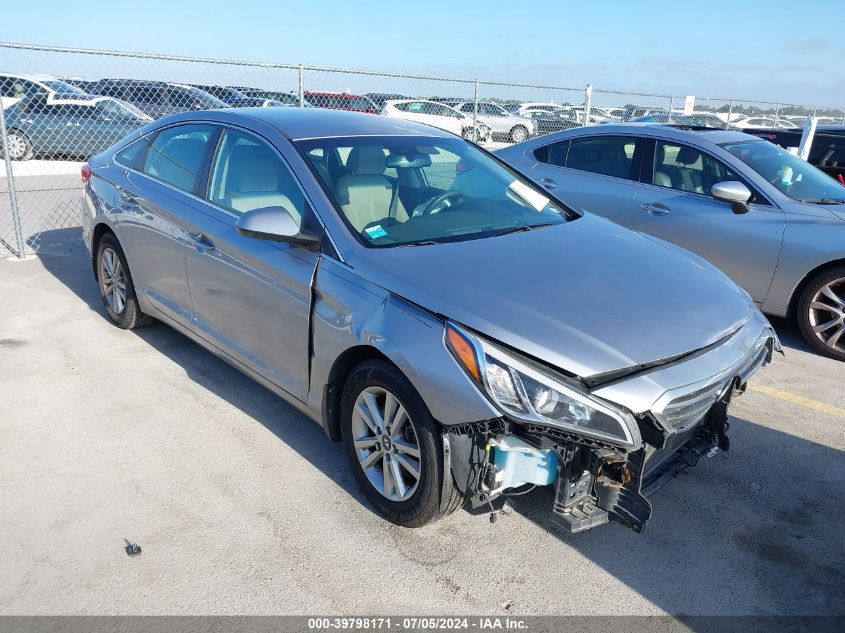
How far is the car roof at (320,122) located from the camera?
3.81 meters

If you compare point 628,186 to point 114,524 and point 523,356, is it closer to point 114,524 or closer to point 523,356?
point 523,356

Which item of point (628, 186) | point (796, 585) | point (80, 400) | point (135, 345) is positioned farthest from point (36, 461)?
point (628, 186)

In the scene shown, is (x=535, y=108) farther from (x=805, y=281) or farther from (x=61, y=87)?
(x=805, y=281)

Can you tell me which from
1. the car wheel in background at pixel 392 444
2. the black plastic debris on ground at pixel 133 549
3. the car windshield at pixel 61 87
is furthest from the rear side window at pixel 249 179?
the car windshield at pixel 61 87

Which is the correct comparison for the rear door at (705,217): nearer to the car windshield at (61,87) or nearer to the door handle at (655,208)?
the door handle at (655,208)

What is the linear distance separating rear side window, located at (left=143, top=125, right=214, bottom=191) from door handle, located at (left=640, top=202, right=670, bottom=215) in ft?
11.7

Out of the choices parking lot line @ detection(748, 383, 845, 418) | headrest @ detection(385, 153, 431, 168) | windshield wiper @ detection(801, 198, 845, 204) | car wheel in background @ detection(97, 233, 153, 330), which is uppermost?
headrest @ detection(385, 153, 431, 168)

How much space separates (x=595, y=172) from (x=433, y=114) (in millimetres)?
15706

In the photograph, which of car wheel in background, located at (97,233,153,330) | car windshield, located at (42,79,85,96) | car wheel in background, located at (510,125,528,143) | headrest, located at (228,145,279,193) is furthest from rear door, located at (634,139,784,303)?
car wheel in background, located at (510,125,528,143)

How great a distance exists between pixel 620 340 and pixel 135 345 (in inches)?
146

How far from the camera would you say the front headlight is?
2449mm

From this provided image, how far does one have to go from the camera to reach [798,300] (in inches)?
210

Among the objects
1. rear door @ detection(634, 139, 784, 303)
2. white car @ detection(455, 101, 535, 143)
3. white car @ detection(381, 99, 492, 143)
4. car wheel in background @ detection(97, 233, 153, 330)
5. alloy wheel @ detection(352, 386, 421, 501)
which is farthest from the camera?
white car @ detection(455, 101, 535, 143)

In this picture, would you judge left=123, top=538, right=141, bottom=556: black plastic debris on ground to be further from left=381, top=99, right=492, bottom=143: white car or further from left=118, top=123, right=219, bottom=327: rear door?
left=381, top=99, right=492, bottom=143: white car
